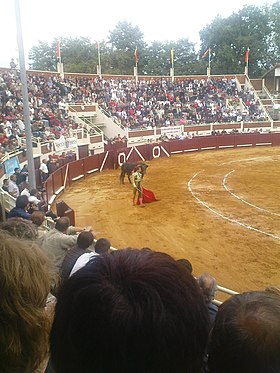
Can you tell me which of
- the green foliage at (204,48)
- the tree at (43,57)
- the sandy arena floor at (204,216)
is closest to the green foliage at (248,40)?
the green foliage at (204,48)

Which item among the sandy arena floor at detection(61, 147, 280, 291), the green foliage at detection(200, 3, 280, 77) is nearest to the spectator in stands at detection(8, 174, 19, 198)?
the sandy arena floor at detection(61, 147, 280, 291)

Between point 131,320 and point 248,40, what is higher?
point 248,40

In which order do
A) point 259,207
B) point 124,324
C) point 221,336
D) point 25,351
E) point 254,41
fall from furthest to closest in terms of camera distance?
point 254,41 < point 259,207 < point 221,336 < point 25,351 < point 124,324

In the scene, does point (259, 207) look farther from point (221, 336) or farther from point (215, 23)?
point (215, 23)

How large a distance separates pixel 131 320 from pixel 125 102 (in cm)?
3012

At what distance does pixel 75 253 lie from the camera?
3986 mm

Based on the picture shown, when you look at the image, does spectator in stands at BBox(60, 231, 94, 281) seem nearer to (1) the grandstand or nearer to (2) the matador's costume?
(1) the grandstand

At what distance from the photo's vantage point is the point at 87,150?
71.2 ft

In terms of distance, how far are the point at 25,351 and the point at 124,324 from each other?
38 cm

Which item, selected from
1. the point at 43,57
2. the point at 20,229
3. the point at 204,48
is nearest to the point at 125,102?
the point at 20,229

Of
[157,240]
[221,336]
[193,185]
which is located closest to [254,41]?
[193,185]

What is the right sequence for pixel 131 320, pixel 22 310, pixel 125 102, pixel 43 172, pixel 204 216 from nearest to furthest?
pixel 131 320
pixel 22 310
pixel 204 216
pixel 43 172
pixel 125 102

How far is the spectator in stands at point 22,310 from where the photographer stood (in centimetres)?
110

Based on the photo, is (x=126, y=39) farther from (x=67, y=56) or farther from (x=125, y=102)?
(x=125, y=102)
